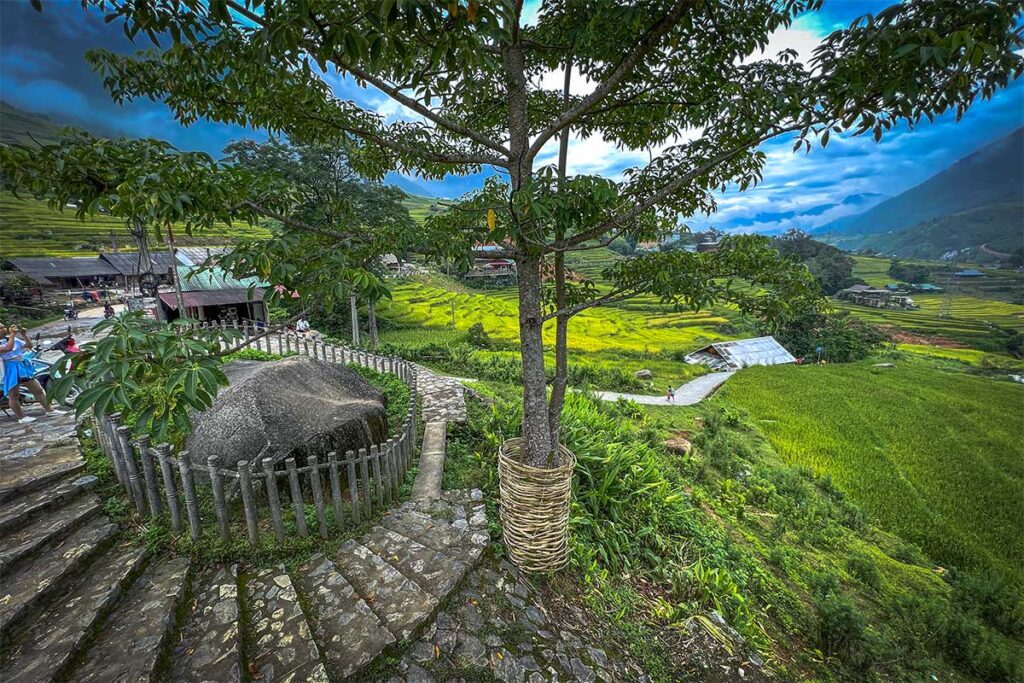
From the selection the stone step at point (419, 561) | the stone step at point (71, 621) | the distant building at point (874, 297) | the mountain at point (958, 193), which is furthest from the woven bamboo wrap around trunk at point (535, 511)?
the mountain at point (958, 193)

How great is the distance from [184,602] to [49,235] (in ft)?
166

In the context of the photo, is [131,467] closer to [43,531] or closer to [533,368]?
[43,531]

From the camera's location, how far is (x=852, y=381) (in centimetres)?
2355

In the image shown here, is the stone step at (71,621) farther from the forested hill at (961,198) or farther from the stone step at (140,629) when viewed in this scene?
the forested hill at (961,198)

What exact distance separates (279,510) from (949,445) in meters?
22.6

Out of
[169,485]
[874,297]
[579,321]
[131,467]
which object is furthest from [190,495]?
[874,297]

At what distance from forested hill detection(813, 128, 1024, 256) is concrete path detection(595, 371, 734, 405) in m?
95.8

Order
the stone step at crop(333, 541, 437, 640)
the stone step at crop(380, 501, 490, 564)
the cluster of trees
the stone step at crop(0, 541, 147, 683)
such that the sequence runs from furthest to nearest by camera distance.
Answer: the cluster of trees, the stone step at crop(380, 501, 490, 564), the stone step at crop(333, 541, 437, 640), the stone step at crop(0, 541, 147, 683)

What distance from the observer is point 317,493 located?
369cm

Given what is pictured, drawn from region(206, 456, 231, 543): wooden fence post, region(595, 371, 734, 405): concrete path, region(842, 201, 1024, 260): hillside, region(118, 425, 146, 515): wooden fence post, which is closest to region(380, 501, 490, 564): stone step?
region(206, 456, 231, 543): wooden fence post

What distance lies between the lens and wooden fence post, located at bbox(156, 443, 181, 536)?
11.1ft

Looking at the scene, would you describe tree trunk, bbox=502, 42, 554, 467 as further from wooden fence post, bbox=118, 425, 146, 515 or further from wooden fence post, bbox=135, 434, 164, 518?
wooden fence post, bbox=118, 425, 146, 515

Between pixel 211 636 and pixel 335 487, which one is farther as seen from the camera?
pixel 335 487

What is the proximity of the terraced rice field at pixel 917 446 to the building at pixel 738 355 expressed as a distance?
17.6 feet
